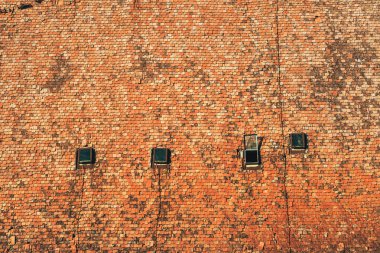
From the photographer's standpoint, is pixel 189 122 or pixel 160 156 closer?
pixel 160 156

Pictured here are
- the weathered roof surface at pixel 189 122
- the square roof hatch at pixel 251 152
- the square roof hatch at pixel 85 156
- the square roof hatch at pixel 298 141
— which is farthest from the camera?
the square roof hatch at pixel 85 156

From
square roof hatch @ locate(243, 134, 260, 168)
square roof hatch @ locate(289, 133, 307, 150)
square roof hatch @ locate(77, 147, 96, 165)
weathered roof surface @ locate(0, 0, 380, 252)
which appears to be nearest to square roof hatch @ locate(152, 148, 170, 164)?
weathered roof surface @ locate(0, 0, 380, 252)


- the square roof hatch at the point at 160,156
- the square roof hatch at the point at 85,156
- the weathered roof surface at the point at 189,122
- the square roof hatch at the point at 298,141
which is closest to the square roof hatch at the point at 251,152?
the weathered roof surface at the point at 189,122

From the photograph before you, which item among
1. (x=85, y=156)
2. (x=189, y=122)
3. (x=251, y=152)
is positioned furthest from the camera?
(x=189, y=122)

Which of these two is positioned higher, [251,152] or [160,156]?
[251,152]

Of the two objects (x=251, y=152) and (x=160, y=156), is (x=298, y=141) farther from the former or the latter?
(x=160, y=156)

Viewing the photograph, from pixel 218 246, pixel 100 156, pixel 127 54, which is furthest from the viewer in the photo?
pixel 127 54

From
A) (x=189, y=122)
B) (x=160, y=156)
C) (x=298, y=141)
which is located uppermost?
(x=189, y=122)

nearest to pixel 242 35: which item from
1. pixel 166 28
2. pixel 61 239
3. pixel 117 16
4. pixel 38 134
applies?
pixel 166 28

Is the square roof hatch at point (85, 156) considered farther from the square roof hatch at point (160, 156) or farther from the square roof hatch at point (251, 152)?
the square roof hatch at point (251, 152)

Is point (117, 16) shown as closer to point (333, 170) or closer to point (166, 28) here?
point (166, 28)

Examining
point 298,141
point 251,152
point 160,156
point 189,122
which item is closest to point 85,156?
point 160,156

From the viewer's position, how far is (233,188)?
1595 cm

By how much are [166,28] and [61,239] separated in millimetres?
11036
